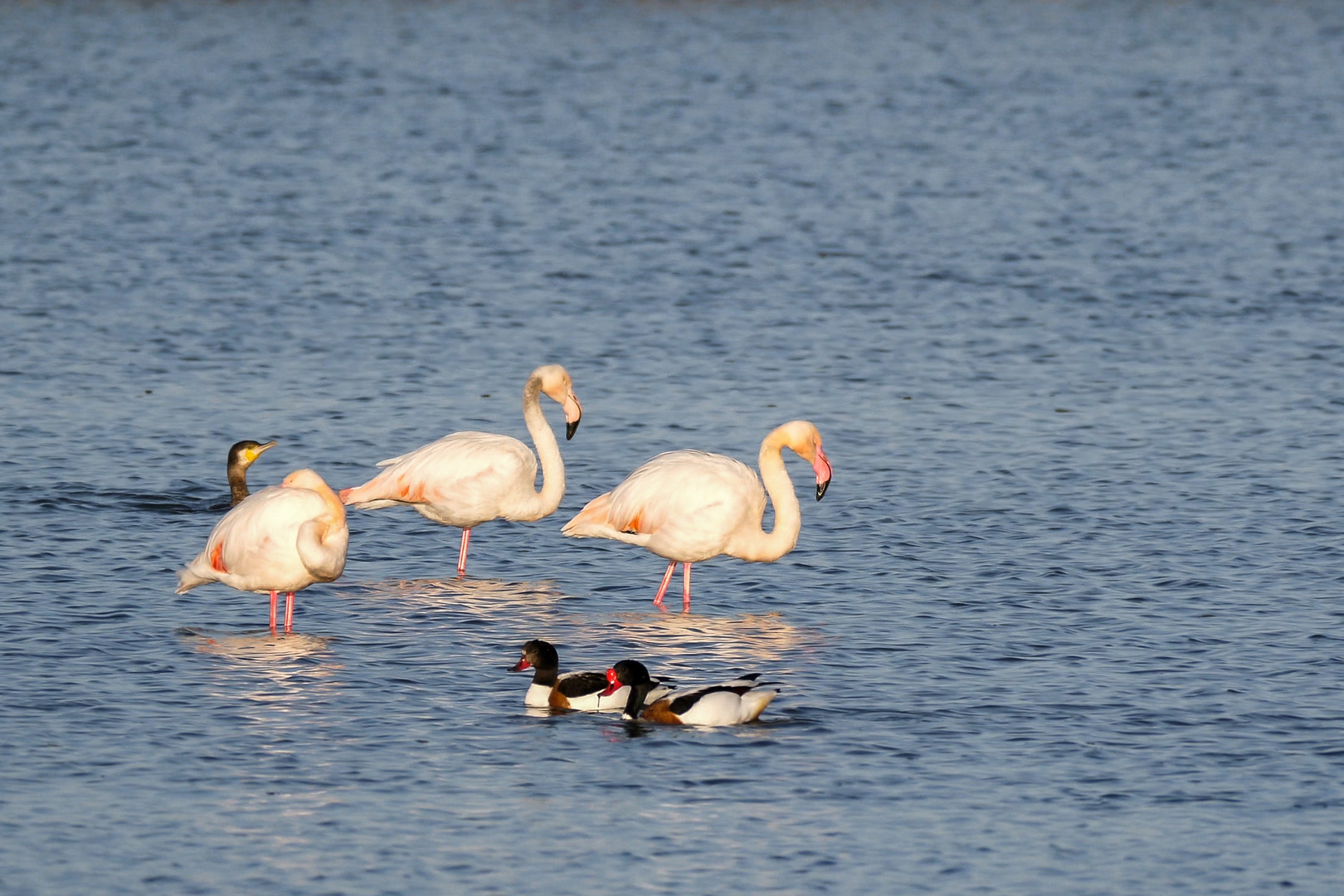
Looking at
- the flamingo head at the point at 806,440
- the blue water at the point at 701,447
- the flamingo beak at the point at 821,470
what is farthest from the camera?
the flamingo head at the point at 806,440

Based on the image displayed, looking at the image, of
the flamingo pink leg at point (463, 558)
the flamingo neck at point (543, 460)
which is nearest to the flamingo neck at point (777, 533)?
the flamingo neck at point (543, 460)

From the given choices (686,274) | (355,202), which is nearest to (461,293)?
(686,274)

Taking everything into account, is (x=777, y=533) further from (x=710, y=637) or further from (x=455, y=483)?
(x=455, y=483)

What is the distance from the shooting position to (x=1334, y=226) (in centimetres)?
2852

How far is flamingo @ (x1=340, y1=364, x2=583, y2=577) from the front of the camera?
1480cm

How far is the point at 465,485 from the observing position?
14797 mm

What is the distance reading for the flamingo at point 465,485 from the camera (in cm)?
1480

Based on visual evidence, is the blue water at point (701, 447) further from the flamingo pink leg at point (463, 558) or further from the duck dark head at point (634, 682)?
the flamingo pink leg at point (463, 558)

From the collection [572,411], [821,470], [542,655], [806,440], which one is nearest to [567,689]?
[542,655]

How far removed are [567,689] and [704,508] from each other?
273cm

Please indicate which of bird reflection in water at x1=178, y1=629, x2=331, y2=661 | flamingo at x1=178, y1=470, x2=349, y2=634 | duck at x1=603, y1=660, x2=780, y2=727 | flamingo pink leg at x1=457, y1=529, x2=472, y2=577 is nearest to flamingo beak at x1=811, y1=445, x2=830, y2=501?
flamingo pink leg at x1=457, y1=529, x2=472, y2=577

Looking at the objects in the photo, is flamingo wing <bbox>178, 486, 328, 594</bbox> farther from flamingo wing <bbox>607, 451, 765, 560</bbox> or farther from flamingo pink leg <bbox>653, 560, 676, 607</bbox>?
flamingo pink leg <bbox>653, 560, 676, 607</bbox>

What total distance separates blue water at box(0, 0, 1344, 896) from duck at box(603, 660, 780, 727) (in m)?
0.15

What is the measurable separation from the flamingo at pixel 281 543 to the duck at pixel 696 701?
242 centimetres
